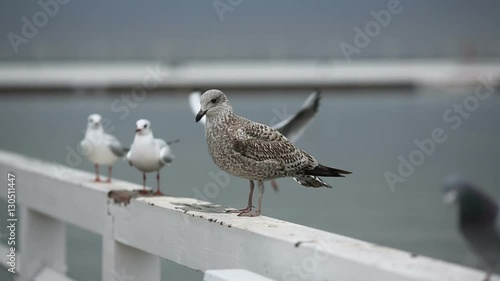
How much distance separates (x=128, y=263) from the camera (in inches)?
144

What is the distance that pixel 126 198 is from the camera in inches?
144

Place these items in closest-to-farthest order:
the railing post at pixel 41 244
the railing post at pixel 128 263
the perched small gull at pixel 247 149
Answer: the perched small gull at pixel 247 149, the railing post at pixel 128 263, the railing post at pixel 41 244

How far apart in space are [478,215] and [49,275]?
252cm

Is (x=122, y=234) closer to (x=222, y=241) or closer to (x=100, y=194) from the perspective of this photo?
(x=100, y=194)

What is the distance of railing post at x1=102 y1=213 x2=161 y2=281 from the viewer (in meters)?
3.64

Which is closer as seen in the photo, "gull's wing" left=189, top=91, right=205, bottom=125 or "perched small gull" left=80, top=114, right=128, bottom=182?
"gull's wing" left=189, top=91, right=205, bottom=125

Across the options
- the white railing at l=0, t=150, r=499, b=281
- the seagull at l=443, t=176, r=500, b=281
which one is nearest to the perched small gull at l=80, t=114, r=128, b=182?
the white railing at l=0, t=150, r=499, b=281

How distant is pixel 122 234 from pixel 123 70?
54820 millimetres

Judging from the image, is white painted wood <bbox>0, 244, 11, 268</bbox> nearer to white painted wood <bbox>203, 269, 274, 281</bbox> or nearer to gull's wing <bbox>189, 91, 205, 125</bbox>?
gull's wing <bbox>189, 91, 205, 125</bbox>

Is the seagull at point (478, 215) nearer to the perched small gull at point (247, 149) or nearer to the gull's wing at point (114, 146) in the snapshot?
the perched small gull at point (247, 149)

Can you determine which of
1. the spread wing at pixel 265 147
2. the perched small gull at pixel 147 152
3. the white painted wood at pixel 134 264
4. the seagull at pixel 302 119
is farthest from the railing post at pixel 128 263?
the seagull at pixel 302 119

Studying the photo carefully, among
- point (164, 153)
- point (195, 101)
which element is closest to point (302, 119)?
point (195, 101)

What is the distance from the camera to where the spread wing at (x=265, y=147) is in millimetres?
3490

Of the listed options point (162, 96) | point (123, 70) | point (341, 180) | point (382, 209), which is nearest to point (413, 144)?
point (341, 180)
